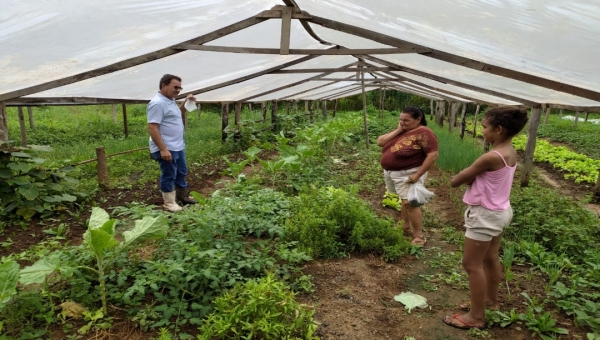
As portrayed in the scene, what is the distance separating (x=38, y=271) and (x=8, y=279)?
15cm

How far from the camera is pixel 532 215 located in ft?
14.5

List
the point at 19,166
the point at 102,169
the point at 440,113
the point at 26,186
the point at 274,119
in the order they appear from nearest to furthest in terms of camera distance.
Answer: the point at 19,166
the point at 26,186
the point at 102,169
the point at 274,119
the point at 440,113

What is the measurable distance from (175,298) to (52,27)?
2.56m

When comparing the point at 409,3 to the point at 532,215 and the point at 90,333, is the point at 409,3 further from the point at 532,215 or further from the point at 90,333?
the point at 90,333

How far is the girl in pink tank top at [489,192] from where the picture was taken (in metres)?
2.34

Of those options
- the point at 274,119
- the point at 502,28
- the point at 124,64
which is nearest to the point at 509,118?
the point at 502,28

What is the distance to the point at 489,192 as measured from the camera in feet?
7.82

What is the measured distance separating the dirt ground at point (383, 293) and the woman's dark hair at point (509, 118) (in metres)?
1.41

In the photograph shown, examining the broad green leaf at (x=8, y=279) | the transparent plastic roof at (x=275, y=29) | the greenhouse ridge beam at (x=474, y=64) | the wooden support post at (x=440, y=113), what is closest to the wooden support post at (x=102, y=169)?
the transparent plastic roof at (x=275, y=29)

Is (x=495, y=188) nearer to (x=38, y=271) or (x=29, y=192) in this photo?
(x=38, y=271)

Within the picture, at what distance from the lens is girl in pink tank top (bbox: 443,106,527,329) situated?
2336 millimetres

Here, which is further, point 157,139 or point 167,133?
point 167,133

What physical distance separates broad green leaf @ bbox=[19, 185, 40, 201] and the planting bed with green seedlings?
323mm

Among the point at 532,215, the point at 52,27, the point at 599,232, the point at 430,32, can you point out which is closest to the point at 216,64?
the point at 52,27
